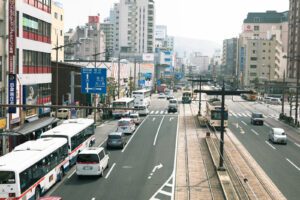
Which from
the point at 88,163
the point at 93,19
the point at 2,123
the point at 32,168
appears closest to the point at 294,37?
the point at 93,19

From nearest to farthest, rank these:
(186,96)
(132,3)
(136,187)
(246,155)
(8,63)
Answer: (136,187) → (8,63) → (246,155) → (186,96) → (132,3)

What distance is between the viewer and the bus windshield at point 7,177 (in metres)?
20.7

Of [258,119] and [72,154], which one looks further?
[258,119]

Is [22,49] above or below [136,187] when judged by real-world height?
above

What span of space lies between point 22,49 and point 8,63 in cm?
452

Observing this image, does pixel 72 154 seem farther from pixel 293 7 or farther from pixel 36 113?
pixel 293 7

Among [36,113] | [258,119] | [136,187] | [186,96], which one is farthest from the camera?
[186,96]

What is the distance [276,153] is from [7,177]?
25566mm

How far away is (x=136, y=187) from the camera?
86.9 feet

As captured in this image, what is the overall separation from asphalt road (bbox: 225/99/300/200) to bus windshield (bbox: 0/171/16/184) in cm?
1405

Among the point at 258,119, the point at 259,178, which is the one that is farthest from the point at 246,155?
the point at 258,119

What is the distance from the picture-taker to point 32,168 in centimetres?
2295

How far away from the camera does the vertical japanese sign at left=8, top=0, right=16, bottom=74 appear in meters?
35.1

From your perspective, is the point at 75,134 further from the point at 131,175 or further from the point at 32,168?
the point at 32,168
